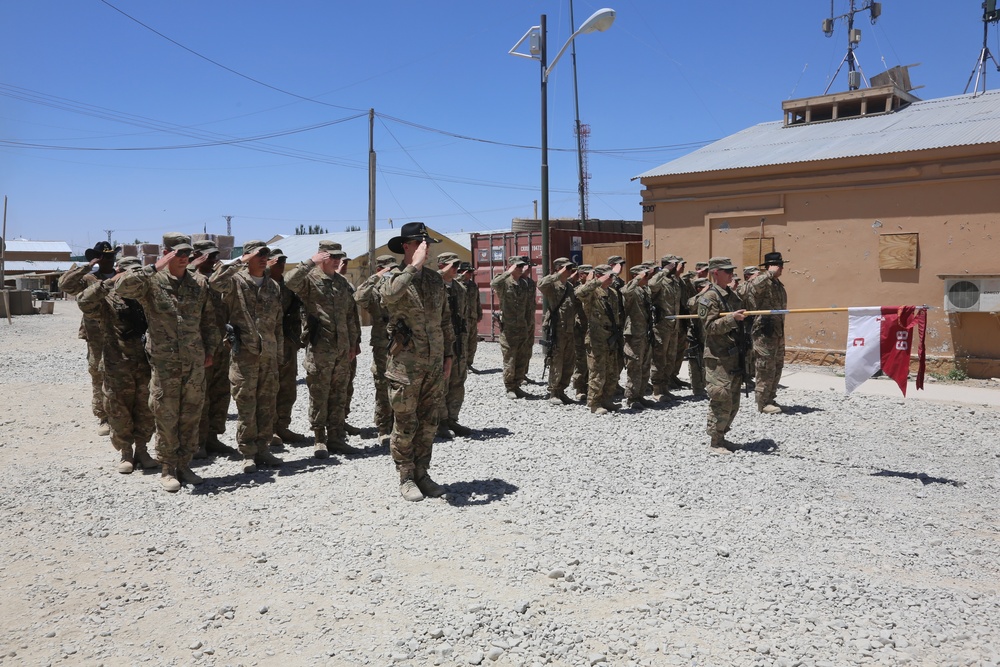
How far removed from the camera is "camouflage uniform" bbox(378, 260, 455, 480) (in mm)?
5570

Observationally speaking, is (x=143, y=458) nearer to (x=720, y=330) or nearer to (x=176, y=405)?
(x=176, y=405)

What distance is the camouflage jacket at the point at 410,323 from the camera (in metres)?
5.53

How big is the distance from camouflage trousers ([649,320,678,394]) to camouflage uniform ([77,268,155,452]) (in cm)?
644

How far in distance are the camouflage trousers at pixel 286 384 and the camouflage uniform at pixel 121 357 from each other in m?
1.27

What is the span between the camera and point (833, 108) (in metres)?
16.2

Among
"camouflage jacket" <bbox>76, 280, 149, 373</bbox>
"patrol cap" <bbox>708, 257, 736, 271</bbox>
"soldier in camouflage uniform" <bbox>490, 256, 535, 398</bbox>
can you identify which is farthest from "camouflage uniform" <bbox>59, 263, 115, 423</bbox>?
"patrol cap" <bbox>708, 257, 736, 271</bbox>

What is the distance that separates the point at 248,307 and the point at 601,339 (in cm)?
447

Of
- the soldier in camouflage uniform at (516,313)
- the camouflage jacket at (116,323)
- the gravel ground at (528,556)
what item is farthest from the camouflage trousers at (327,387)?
the soldier in camouflage uniform at (516,313)

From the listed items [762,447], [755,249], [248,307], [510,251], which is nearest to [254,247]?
[248,307]

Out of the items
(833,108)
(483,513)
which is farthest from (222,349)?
(833,108)

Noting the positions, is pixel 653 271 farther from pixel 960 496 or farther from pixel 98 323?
pixel 98 323

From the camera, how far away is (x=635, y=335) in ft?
30.8

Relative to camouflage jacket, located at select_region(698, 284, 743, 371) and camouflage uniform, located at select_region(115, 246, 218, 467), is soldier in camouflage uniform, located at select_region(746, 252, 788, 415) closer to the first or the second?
camouflage jacket, located at select_region(698, 284, 743, 371)

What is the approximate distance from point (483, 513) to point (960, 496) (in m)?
3.86
